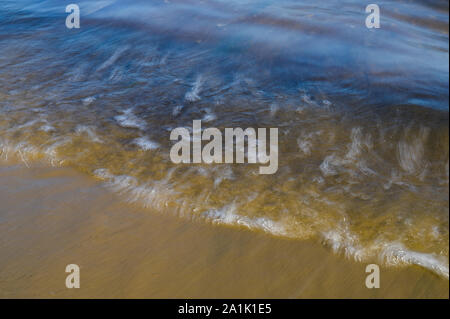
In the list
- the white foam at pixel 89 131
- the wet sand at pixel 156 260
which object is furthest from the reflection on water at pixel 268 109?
the wet sand at pixel 156 260

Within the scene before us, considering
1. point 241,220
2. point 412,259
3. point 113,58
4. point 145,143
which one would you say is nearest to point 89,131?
point 145,143

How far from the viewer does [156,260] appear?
7.63 ft

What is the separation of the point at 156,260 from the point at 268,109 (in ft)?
7.23

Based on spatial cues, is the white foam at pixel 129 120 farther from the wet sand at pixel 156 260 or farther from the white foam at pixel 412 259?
the white foam at pixel 412 259

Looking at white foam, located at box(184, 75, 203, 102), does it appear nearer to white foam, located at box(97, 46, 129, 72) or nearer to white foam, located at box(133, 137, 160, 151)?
white foam, located at box(133, 137, 160, 151)

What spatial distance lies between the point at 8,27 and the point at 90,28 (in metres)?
1.55

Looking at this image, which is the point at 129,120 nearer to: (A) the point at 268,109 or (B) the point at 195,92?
(B) the point at 195,92

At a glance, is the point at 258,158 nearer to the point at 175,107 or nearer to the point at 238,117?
the point at 238,117

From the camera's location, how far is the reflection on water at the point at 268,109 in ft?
8.62

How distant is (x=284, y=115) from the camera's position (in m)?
3.87

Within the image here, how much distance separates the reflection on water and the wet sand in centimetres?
12

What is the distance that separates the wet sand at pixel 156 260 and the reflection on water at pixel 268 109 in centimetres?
12

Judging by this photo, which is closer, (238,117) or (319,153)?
(319,153)
